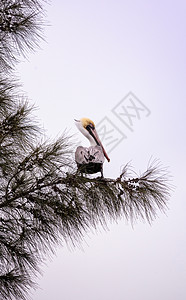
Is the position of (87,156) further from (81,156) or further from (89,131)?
(89,131)

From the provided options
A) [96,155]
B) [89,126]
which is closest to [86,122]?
[89,126]

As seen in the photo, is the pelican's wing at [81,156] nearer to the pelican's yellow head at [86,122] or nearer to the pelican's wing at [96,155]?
the pelican's wing at [96,155]

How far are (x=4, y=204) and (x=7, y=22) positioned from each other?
0.58 metres

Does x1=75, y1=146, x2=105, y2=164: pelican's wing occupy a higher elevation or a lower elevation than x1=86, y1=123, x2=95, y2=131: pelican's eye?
lower

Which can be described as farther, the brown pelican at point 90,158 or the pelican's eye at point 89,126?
the pelican's eye at point 89,126

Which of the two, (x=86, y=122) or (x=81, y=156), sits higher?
(x=86, y=122)

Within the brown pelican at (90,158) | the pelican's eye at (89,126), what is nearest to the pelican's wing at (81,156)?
the brown pelican at (90,158)

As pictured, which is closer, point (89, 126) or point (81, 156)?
point (81, 156)

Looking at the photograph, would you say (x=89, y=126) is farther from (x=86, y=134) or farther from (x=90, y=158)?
(x=90, y=158)

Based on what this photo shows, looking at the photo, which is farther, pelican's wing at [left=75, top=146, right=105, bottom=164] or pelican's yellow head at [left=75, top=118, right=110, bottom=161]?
pelican's yellow head at [left=75, top=118, right=110, bottom=161]

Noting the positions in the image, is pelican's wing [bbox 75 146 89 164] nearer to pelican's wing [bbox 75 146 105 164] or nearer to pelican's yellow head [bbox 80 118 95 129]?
pelican's wing [bbox 75 146 105 164]

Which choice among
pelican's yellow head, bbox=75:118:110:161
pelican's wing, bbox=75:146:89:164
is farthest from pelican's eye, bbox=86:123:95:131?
pelican's wing, bbox=75:146:89:164

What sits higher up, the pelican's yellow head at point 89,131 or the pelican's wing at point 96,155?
the pelican's yellow head at point 89,131

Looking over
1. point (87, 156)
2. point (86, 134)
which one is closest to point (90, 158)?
point (87, 156)
